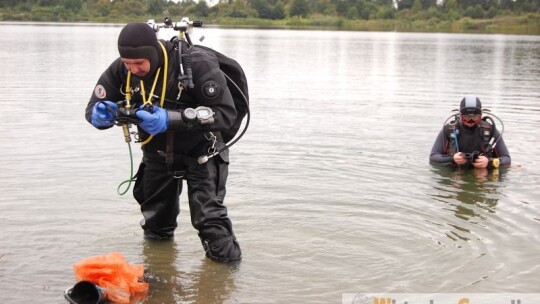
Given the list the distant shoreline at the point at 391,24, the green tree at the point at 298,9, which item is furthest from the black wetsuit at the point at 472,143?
the green tree at the point at 298,9

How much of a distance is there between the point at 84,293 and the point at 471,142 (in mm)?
5660

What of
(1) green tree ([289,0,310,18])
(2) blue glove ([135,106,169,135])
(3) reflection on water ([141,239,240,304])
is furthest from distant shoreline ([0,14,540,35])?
(2) blue glove ([135,106,169,135])

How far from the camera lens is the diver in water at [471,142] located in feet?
27.9

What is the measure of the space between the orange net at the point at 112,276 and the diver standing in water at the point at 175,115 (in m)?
0.65

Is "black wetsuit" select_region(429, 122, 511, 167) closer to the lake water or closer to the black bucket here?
the lake water

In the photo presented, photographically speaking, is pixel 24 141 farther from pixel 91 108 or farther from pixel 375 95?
pixel 375 95

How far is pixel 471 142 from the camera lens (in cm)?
874

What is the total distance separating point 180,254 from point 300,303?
1297 millimetres

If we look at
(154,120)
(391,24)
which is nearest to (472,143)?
(154,120)

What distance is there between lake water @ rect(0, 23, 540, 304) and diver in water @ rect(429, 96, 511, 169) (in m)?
0.19

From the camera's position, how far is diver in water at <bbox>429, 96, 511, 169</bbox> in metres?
8.51

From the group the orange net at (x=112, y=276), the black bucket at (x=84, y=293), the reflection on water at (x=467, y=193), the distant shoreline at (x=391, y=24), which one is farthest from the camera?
the distant shoreline at (x=391, y=24)

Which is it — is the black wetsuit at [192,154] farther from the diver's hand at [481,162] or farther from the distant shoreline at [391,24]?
the distant shoreline at [391,24]

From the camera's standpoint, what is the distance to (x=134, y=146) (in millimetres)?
9828
